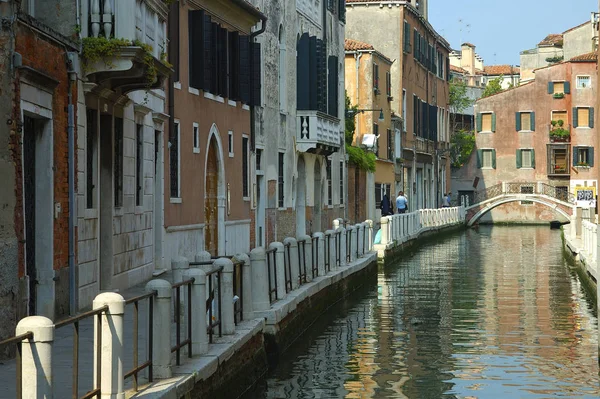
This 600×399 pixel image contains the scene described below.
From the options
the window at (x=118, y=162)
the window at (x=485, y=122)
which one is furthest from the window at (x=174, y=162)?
the window at (x=485, y=122)

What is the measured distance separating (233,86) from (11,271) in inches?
613

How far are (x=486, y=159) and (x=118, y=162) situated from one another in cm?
5455

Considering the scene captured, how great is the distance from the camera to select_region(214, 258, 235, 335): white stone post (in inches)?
452

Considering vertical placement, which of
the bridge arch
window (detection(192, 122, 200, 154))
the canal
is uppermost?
window (detection(192, 122, 200, 154))

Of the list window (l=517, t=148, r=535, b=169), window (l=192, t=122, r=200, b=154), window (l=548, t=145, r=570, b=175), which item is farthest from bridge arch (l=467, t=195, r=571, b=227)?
window (l=192, t=122, r=200, b=154)

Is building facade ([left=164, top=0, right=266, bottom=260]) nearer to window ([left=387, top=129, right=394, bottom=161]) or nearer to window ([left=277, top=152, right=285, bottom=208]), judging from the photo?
window ([left=277, top=152, right=285, bottom=208])

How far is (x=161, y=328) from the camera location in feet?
29.1

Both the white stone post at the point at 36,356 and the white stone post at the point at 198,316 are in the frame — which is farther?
the white stone post at the point at 198,316

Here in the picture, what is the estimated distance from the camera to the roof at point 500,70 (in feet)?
349

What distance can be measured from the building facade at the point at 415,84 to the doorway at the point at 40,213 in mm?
40647

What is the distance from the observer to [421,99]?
5962cm

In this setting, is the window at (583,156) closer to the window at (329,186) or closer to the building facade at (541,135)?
the building facade at (541,135)

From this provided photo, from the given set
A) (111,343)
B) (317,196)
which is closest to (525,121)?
(317,196)

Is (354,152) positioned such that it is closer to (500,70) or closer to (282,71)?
(282,71)
